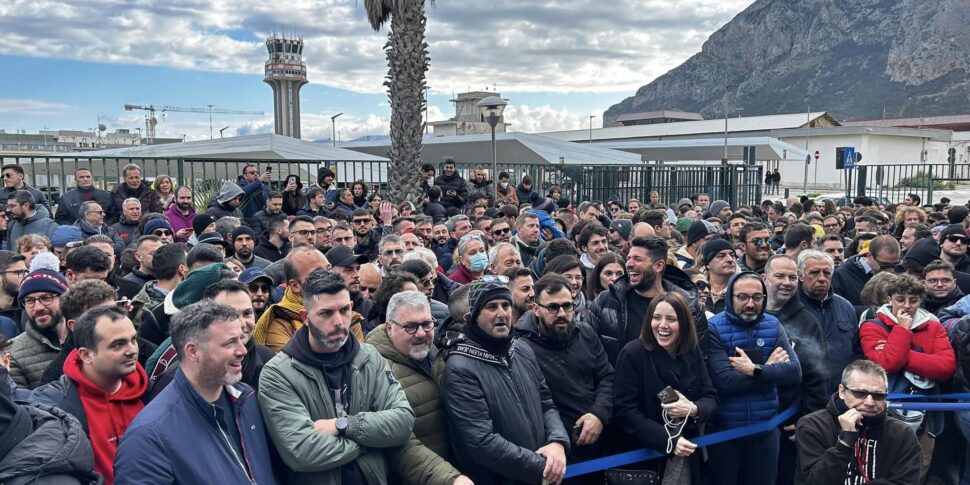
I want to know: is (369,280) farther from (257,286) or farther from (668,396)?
(668,396)

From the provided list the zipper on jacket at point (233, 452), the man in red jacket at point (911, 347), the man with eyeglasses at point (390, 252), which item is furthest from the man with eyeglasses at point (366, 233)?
the zipper on jacket at point (233, 452)

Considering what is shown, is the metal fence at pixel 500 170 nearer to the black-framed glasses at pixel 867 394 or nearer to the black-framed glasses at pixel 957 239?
the black-framed glasses at pixel 957 239

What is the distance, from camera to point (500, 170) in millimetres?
16719

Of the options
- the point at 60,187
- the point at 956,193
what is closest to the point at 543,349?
the point at 60,187

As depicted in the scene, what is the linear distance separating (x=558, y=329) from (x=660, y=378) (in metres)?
0.68

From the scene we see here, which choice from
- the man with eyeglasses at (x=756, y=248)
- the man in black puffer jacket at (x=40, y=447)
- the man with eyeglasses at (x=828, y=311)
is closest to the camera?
the man in black puffer jacket at (x=40, y=447)

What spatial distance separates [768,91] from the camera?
167750mm

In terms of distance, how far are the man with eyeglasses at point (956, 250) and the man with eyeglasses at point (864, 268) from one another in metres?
0.89

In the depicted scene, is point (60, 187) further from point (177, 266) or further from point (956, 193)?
point (956, 193)

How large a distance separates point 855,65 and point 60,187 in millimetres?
175773

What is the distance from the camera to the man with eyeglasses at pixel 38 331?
13.3 feet

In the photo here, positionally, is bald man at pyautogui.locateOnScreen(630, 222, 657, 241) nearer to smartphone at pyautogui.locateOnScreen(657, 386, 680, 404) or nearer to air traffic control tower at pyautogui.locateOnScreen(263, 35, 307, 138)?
smartphone at pyautogui.locateOnScreen(657, 386, 680, 404)

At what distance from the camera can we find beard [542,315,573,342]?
4.43m

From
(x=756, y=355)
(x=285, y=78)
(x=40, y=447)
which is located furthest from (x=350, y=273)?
(x=285, y=78)
